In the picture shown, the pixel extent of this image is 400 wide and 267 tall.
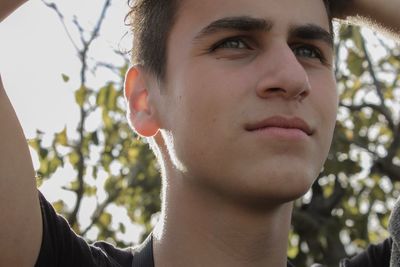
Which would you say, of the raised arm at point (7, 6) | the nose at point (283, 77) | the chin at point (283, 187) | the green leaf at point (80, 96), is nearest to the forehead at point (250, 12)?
the nose at point (283, 77)

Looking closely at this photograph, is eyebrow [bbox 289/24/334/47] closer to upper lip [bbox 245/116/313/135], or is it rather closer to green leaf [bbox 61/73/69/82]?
upper lip [bbox 245/116/313/135]

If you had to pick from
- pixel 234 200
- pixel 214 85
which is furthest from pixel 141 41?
pixel 234 200

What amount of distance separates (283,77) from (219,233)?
0.64 meters

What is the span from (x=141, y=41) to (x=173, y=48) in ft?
1.08

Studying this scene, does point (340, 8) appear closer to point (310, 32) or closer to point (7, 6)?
point (310, 32)

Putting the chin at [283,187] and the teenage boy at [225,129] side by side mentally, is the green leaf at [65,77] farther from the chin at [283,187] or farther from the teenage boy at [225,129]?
the chin at [283,187]

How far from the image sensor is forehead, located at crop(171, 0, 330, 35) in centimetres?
296

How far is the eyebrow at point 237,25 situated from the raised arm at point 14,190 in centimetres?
80

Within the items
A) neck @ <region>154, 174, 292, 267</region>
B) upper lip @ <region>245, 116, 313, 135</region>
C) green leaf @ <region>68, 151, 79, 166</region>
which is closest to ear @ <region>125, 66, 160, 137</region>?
neck @ <region>154, 174, 292, 267</region>

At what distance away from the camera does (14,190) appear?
2.42 metres

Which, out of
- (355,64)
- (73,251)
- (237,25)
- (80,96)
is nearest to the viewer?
(73,251)

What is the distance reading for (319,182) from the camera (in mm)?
5605

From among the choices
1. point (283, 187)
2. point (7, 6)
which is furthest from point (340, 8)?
point (7, 6)

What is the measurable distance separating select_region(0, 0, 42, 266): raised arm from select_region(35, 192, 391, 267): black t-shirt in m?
0.09
